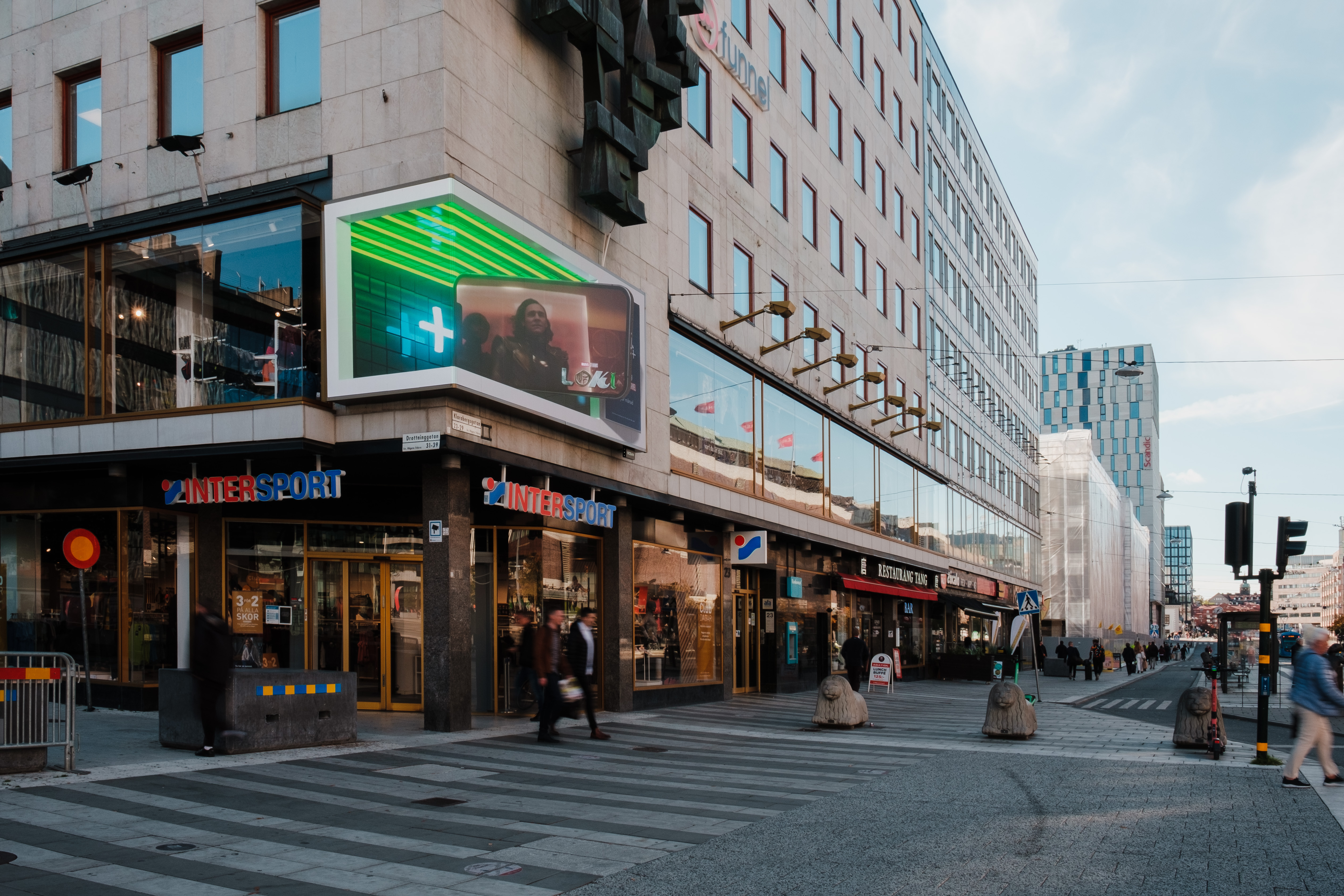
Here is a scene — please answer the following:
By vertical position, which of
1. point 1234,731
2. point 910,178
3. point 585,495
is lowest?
point 1234,731

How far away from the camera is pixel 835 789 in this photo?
1145 centimetres

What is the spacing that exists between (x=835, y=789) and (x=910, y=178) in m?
35.2

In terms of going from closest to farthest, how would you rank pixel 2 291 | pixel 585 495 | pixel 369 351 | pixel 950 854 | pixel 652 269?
pixel 950 854, pixel 369 351, pixel 2 291, pixel 585 495, pixel 652 269

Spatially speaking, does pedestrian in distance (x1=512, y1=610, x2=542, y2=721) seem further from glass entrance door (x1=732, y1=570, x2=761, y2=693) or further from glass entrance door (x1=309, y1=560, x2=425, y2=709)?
glass entrance door (x1=732, y1=570, x2=761, y2=693)

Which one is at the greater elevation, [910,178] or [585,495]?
[910,178]

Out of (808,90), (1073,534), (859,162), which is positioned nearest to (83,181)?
(808,90)

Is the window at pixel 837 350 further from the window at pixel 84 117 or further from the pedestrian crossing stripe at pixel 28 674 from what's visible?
the pedestrian crossing stripe at pixel 28 674

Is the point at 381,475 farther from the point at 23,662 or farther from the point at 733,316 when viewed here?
the point at 733,316

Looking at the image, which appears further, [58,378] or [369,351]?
[58,378]

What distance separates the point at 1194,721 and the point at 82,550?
49.9 ft

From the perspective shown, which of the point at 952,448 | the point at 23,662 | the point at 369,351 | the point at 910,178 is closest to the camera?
the point at 23,662

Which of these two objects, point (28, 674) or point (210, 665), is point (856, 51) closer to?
point (210, 665)

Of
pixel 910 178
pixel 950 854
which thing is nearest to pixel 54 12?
pixel 950 854

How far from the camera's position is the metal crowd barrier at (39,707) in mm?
10367
